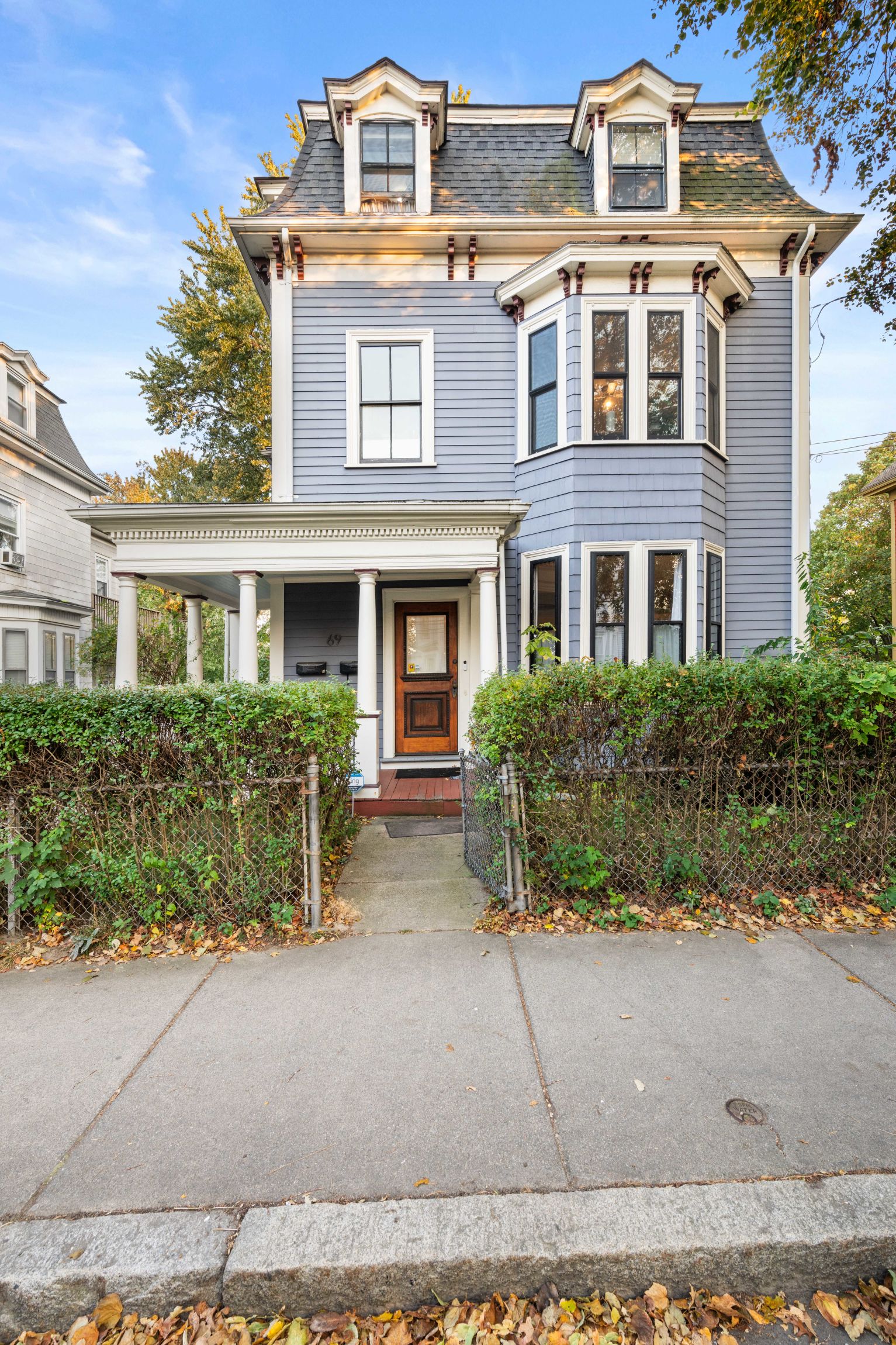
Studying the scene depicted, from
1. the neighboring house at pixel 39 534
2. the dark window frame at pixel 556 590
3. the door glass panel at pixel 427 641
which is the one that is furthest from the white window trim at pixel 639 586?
the neighboring house at pixel 39 534

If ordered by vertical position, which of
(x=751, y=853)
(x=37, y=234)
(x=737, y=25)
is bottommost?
(x=751, y=853)

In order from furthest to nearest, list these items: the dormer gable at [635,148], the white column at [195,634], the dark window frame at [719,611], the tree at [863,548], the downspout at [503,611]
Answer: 1. the tree at [863,548]
2. the white column at [195,634]
3. the dormer gable at [635,148]
4. the dark window frame at [719,611]
5. the downspout at [503,611]

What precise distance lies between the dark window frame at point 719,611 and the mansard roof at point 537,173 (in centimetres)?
472

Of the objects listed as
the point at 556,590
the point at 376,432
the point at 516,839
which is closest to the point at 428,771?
the point at 556,590

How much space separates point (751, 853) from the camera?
385cm

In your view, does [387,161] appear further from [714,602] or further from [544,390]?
[714,602]

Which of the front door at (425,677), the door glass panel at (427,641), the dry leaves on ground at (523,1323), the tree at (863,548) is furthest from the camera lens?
the tree at (863,548)

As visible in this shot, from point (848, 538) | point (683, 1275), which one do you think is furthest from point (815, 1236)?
point (848, 538)

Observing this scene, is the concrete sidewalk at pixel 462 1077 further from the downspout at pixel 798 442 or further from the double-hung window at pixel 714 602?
the downspout at pixel 798 442

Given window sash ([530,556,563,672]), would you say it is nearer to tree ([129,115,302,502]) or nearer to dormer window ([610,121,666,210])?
dormer window ([610,121,666,210])

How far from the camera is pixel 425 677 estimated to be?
8.62m

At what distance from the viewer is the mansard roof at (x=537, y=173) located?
831 cm

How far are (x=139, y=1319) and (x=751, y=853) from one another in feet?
11.9

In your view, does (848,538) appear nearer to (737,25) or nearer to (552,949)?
(737,25)
